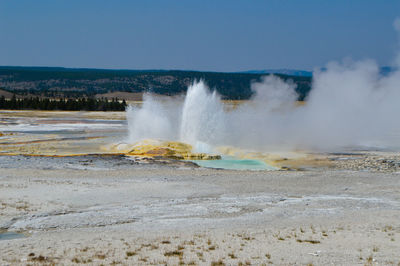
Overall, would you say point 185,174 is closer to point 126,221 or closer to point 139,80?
point 126,221

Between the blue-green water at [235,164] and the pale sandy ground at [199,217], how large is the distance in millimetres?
2458

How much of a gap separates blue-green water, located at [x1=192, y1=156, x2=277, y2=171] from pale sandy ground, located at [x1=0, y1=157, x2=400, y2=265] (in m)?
2.46

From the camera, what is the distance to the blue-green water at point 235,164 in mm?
23609

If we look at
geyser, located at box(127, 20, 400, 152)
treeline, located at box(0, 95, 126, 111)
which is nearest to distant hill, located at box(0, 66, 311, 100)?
treeline, located at box(0, 95, 126, 111)

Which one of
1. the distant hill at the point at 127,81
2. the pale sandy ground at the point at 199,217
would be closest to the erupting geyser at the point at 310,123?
the pale sandy ground at the point at 199,217

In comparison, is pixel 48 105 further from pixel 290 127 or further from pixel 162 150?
pixel 162 150

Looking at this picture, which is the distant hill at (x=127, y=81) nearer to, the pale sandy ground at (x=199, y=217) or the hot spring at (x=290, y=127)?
the hot spring at (x=290, y=127)

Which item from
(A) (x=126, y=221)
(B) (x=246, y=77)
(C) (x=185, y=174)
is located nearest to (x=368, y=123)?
(C) (x=185, y=174)

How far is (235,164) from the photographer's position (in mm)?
24594

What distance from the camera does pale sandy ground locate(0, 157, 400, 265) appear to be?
31.7 feet

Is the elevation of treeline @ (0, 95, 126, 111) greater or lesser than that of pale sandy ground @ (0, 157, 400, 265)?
lesser

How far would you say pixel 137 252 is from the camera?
9.80 meters

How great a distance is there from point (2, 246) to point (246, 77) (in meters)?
178

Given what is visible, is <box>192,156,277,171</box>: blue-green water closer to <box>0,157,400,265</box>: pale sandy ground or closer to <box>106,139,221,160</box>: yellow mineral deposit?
<box>106,139,221,160</box>: yellow mineral deposit
